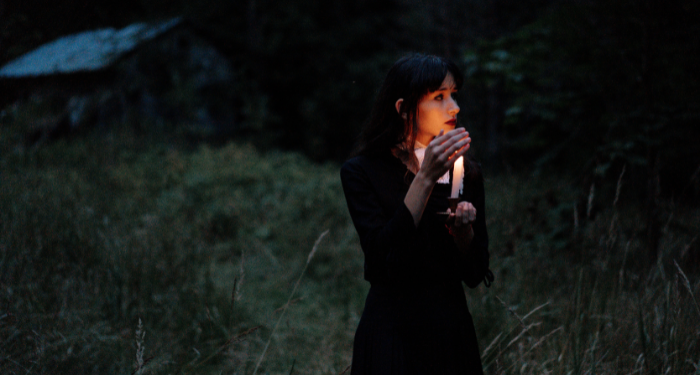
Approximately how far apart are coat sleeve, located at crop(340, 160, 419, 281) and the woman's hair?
0.14 meters

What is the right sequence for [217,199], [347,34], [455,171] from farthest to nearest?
1. [347,34]
2. [217,199]
3. [455,171]

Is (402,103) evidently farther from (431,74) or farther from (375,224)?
(375,224)

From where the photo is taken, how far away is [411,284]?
1.65 meters

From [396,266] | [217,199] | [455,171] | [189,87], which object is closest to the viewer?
[455,171]

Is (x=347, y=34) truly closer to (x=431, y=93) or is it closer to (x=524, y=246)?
(x=524, y=246)

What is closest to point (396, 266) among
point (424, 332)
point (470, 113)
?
point (424, 332)

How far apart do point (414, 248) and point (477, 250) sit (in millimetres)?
237

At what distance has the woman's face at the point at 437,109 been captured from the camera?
154 centimetres

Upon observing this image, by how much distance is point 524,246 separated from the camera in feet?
12.7

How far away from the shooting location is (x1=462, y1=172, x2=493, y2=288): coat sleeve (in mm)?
1619

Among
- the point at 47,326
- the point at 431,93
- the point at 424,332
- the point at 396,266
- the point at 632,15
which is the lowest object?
the point at 47,326

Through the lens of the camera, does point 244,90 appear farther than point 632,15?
Yes

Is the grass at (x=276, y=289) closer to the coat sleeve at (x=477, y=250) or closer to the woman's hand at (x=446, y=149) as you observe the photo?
the coat sleeve at (x=477, y=250)

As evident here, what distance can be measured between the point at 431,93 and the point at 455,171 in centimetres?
38
